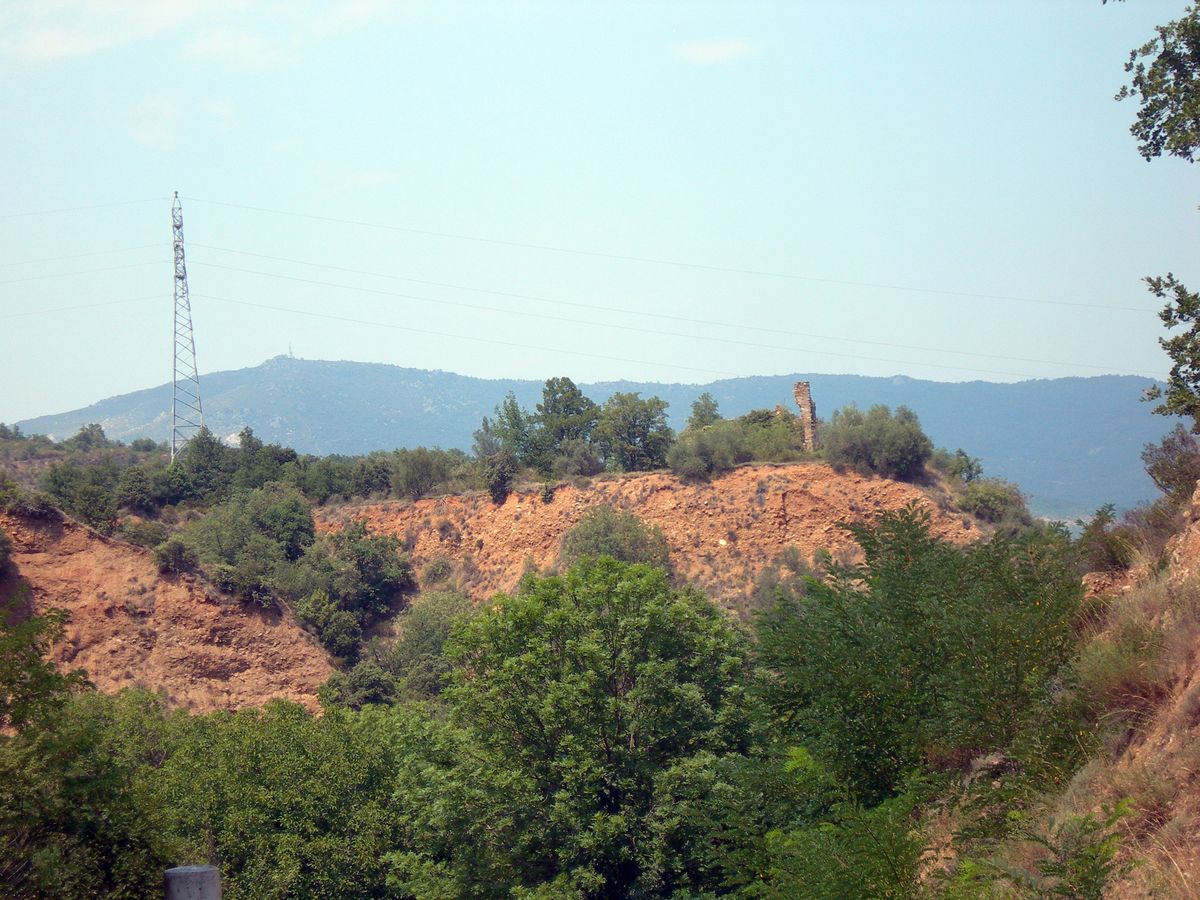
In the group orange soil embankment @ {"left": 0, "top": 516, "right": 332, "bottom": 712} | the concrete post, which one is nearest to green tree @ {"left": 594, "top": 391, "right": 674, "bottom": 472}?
orange soil embankment @ {"left": 0, "top": 516, "right": 332, "bottom": 712}

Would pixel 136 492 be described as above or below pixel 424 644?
above

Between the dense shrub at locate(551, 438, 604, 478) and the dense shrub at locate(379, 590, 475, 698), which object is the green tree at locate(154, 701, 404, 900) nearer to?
the dense shrub at locate(379, 590, 475, 698)

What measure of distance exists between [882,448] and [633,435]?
13.5 metres

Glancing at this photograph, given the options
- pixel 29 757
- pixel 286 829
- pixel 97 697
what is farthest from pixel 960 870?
pixel 97 697

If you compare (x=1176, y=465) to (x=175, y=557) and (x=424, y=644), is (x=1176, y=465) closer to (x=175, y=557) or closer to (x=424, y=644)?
(x=424, y=644)

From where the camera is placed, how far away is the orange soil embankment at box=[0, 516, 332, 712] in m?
41.0

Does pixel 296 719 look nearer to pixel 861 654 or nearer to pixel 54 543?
pixel 861 654

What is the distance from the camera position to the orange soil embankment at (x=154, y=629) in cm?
4097

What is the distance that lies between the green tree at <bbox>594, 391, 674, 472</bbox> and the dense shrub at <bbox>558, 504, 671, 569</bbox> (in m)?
6.44

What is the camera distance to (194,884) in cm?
820

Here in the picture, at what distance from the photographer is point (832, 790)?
12.8 m

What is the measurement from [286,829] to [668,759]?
7930 mm

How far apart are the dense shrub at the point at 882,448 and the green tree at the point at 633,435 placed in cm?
953

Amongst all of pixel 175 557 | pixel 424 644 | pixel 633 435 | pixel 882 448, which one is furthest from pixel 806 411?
pixel 175 557
